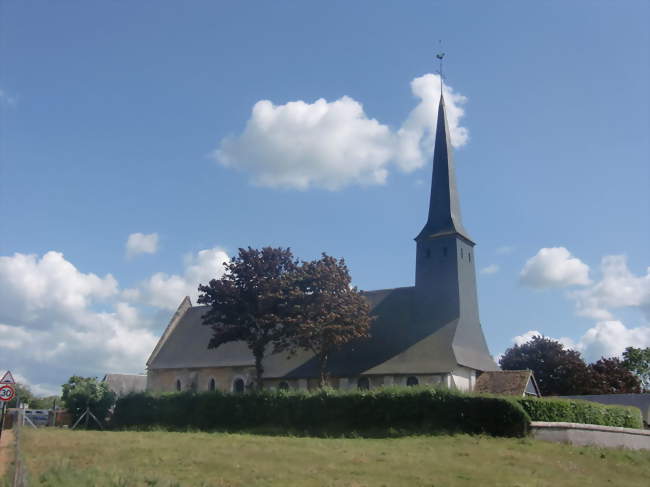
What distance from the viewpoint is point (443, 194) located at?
43969 mm

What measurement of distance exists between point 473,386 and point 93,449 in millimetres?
23185

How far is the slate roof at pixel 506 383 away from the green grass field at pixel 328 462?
11.0 m

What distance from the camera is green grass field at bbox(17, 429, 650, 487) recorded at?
16.8m

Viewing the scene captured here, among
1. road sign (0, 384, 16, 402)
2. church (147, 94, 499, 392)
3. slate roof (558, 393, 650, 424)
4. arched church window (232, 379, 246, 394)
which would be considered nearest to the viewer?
road sign (0, 384, 16, 402)

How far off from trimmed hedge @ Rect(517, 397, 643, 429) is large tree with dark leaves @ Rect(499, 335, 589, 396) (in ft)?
74.3

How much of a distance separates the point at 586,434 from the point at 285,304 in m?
17.1

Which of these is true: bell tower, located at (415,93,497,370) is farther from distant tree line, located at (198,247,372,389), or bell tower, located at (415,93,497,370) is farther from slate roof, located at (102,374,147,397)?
slate roof, located at (102,374,147,397)

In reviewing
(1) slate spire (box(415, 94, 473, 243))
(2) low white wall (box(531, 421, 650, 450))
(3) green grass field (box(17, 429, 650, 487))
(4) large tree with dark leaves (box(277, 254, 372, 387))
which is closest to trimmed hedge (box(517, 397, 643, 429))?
(2) low white wall (box(531, 421, 650, 450))

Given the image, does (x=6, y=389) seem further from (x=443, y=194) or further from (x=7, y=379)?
(x=443, y=194)

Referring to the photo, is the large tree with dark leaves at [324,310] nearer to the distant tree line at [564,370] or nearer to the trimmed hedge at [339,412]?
the trimmed hedge at [339,412]

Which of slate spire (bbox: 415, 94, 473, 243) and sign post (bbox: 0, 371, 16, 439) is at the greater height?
slate spire (bbox: 415, 94, 473, 243)

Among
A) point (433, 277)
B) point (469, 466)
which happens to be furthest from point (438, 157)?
point (469, 466)

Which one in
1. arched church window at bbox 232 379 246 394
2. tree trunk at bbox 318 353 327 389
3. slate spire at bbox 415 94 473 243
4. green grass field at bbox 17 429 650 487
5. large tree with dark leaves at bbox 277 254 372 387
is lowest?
green grass field at bbox 17 429 650 487

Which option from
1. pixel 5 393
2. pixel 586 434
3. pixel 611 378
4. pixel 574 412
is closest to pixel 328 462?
pixel 5 393
